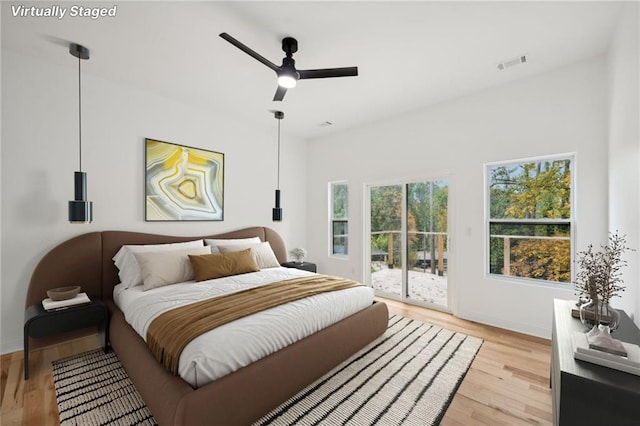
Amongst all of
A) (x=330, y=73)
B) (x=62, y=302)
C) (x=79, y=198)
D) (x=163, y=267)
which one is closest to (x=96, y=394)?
(x=62, y=302)

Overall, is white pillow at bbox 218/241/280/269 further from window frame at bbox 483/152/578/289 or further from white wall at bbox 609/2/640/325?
white wall at bbox 609/2/640/325

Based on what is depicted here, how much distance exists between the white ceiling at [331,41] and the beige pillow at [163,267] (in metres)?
1.97

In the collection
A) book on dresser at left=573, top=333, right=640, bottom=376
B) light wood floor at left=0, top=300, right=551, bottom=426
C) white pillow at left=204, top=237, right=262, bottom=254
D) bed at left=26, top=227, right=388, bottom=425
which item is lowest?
light wood floor at left=0, top=300, right=551, bottom=426

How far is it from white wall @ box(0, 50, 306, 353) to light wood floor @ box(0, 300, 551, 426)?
59 cm

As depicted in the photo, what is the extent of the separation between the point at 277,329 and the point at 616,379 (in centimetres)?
173

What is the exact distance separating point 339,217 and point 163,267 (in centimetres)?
308

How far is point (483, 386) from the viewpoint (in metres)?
2.12

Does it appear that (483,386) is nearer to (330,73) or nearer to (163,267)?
(330,73)

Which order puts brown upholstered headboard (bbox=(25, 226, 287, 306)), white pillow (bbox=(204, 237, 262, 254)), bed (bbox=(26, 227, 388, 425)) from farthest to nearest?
white pillow (bbox=(204, 237, 262, 254)), brown upholstered headboard (bbox=(25, 226, 287, 306)), bed (bbox=(26, 227, 388, 425))

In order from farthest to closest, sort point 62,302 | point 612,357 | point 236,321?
point 62,302
point 236,321
point 612,357

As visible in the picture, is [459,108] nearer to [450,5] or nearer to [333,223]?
[450,5]

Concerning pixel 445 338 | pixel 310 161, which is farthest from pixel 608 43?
pixel 310 161

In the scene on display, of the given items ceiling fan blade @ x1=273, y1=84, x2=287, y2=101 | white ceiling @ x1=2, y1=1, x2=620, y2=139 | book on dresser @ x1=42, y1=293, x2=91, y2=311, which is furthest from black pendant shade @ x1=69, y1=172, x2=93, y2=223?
ceiling fan blade @ x1=273, y1=84, x2=287, y2=101

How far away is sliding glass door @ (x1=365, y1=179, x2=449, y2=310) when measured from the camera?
→ 3.88 metres
